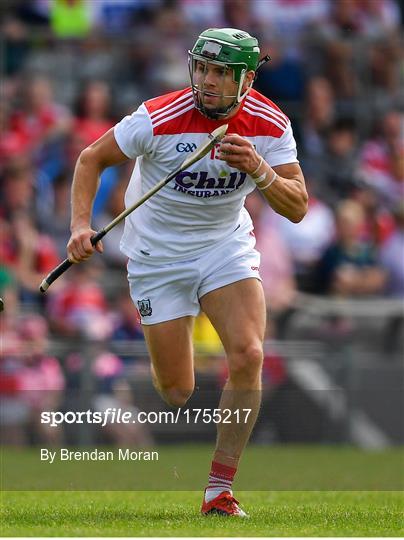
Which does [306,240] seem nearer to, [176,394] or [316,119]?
[316,119]

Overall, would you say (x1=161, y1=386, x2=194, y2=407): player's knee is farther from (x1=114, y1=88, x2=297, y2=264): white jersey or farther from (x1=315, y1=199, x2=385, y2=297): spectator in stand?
(x1=315, y1=199, x2=385, y2=297): spectator in stand

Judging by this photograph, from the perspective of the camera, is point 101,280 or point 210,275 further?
point 101,280

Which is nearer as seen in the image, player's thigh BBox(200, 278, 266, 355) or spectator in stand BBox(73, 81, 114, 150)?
player's thigh BBox(200, 278, 266, 355)

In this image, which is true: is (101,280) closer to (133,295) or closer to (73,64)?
(73,64)

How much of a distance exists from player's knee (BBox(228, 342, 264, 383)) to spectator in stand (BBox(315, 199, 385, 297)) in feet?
26.7

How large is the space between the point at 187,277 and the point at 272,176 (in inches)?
39.3

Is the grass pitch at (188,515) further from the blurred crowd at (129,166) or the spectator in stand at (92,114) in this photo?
the spectator in stand at (92,114)

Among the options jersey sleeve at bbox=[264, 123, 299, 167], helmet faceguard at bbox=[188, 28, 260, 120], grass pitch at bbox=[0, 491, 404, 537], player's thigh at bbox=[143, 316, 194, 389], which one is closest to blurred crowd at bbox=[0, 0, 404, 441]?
grass pitch at bbox=[0, 491, 404, 537]

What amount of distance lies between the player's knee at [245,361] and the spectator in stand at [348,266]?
26.7ft

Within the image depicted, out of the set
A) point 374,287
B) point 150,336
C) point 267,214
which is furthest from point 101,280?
point 150,336

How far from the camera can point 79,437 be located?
44.3 feet

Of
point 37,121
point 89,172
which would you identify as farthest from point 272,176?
point 37,121

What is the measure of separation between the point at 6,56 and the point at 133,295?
28.9 ft

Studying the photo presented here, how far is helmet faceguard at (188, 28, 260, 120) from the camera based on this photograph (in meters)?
7.54
